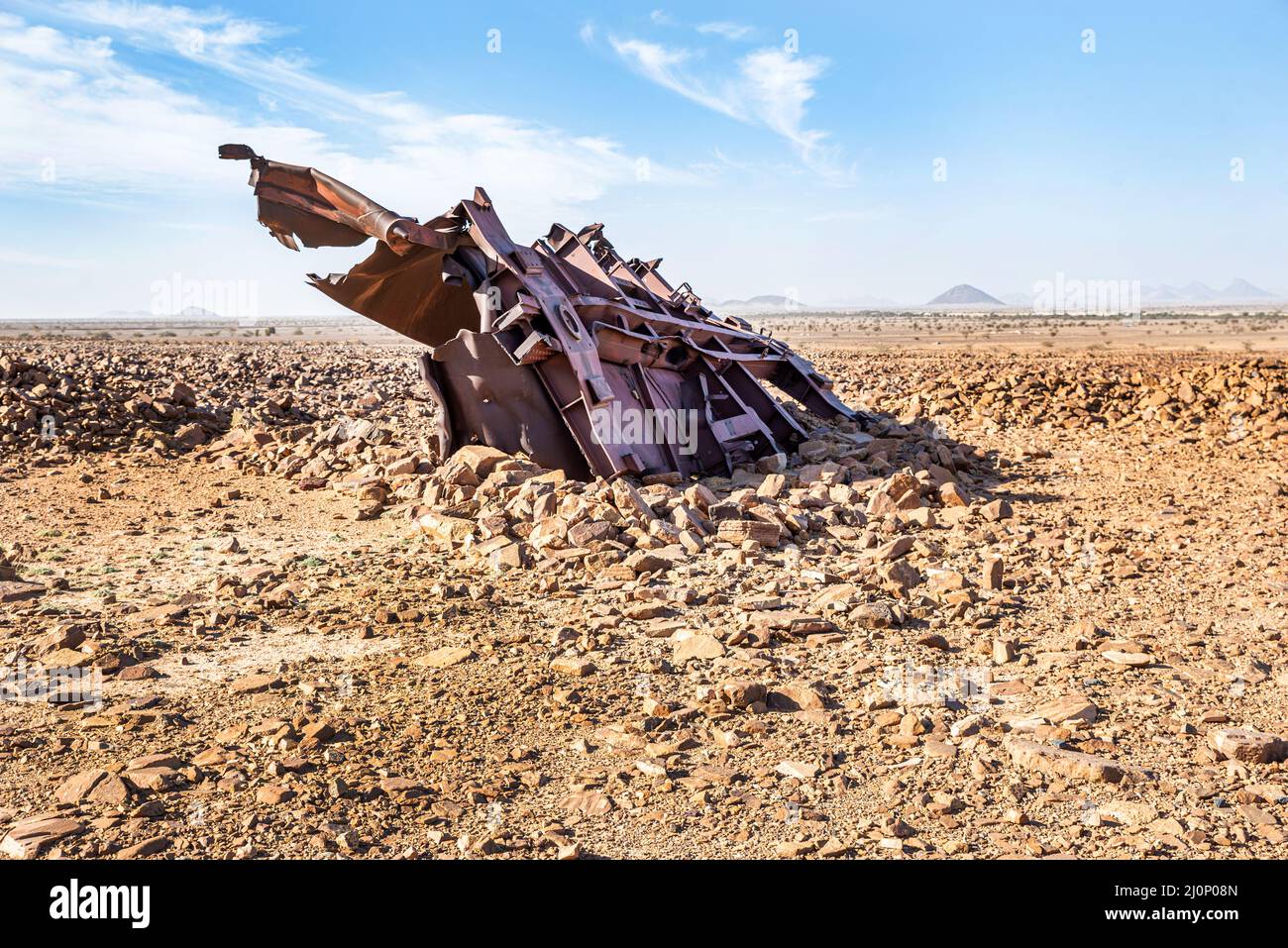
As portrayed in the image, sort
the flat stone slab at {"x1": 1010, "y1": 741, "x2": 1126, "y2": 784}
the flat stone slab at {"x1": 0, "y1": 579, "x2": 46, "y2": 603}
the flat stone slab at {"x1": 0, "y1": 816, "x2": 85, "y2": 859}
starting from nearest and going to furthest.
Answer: the flat stone slab at {"x1": 0, "y1": 816, "x2": 85, "y2": 859}, the flat stone slab at {"x1": 1010, "y1": 741, "x2": 1126, "y2": 784}, the flat stone slab at {"x1": 0, "y1": 579, "x2": 46, "y2": 603}

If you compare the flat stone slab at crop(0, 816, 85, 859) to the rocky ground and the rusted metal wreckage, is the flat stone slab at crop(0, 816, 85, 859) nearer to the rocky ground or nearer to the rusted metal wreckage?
the rocky ground

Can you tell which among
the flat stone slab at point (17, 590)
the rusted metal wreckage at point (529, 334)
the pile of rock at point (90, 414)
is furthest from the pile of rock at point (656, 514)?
the pile of rock at point (90, 414)

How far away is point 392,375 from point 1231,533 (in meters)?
18.6

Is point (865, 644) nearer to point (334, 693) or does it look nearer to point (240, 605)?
point (334, 693)

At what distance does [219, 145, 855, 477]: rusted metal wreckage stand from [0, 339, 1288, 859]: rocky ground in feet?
1.74

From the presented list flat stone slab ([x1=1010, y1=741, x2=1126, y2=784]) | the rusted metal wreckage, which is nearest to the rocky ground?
flat stone slab ([x1=1010, y1=741, x2=1126, y2=784])

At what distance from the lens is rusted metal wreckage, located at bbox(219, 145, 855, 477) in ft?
28.0

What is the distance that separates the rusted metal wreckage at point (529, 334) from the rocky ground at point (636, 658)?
0.53 meters

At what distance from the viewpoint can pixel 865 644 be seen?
5430 millimetres

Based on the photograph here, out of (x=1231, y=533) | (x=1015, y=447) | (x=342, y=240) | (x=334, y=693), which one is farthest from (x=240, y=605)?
Answer: (x=1015, y=447)

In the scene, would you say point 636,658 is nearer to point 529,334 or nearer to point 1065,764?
point 1065,764

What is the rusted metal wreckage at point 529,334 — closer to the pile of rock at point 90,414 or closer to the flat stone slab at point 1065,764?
the pile of rock at point 90,414

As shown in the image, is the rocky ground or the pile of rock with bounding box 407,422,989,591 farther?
the pile of rock with bounding box 407,422,989,591

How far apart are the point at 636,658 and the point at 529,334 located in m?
4.04
